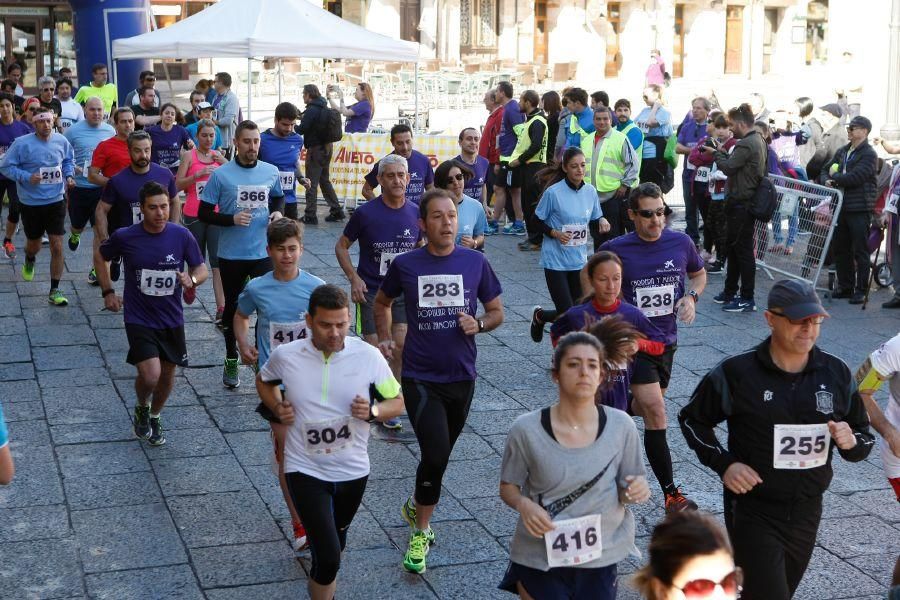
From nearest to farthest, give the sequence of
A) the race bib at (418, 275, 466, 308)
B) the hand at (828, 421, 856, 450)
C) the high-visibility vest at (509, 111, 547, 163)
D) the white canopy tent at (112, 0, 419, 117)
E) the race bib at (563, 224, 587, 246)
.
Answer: the hand at (828, 421, 856, 450) → the race bib at (418, 275, 466, 308) → the race bib at (563, 224, 587, 246) → the high-visibility vest at (509, 111, 547, 163) → the white canopy tent at (112, 0, 419, 117)

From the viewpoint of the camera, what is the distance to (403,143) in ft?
34.1

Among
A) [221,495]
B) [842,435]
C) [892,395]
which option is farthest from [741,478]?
[221,495]

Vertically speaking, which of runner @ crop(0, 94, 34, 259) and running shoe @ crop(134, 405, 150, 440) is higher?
runner @ crop(0, 94, 34, 259)

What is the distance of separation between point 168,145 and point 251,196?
15.9 ft

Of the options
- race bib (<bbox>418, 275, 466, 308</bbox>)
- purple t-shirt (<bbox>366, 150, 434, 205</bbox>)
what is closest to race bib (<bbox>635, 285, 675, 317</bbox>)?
race bib (<bbox>418, 275, 466, 308</bbox>)

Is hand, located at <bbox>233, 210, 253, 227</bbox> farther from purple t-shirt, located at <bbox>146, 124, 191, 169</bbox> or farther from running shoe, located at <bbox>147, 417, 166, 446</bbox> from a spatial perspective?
purple t-shirt, located at <bbox>146, 124, 191, 169</bbox>

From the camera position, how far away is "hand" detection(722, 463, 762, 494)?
15.2 feet

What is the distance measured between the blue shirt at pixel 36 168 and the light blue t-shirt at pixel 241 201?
3.31 m

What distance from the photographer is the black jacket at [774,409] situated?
4.67m

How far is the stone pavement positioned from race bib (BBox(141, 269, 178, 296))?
96 centimetres

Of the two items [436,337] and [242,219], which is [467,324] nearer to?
[436,337]

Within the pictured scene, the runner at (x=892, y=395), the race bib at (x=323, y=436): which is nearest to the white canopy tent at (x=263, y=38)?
the race bib at (x=323, y=436)

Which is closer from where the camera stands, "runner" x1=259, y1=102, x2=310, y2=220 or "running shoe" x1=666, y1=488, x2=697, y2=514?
"running shoe" x1=666, y1=488, x2=697, y2=514

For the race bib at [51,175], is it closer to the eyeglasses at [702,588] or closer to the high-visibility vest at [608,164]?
the high-visibility vest at [608,164]
